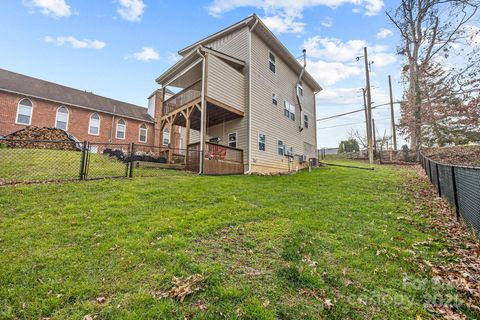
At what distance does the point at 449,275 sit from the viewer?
9.41 feet

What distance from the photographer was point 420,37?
1686 cm

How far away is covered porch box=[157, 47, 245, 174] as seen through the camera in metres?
10.9

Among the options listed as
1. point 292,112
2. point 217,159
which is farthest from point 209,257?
point 292,112

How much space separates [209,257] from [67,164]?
1031 centimetres

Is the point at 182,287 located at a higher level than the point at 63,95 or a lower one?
lower

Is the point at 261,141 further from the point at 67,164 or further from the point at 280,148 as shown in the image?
the point at 67,164

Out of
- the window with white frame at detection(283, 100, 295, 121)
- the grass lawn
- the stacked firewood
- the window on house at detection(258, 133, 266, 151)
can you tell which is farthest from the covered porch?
the stacked firewood

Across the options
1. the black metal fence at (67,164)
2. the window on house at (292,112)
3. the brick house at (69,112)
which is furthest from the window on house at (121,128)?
the window on house at (292,112)

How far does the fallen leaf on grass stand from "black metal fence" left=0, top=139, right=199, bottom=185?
20.2ft

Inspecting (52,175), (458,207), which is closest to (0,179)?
(52,175)

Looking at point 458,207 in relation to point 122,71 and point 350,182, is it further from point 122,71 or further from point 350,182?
point 122,71

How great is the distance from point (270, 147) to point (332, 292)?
38.2 ft

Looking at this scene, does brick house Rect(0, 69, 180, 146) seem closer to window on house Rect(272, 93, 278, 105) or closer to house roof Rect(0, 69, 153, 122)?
house roof Rect(0, 69, 153, 122)

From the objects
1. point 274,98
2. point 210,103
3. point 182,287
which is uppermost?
point 274,98
